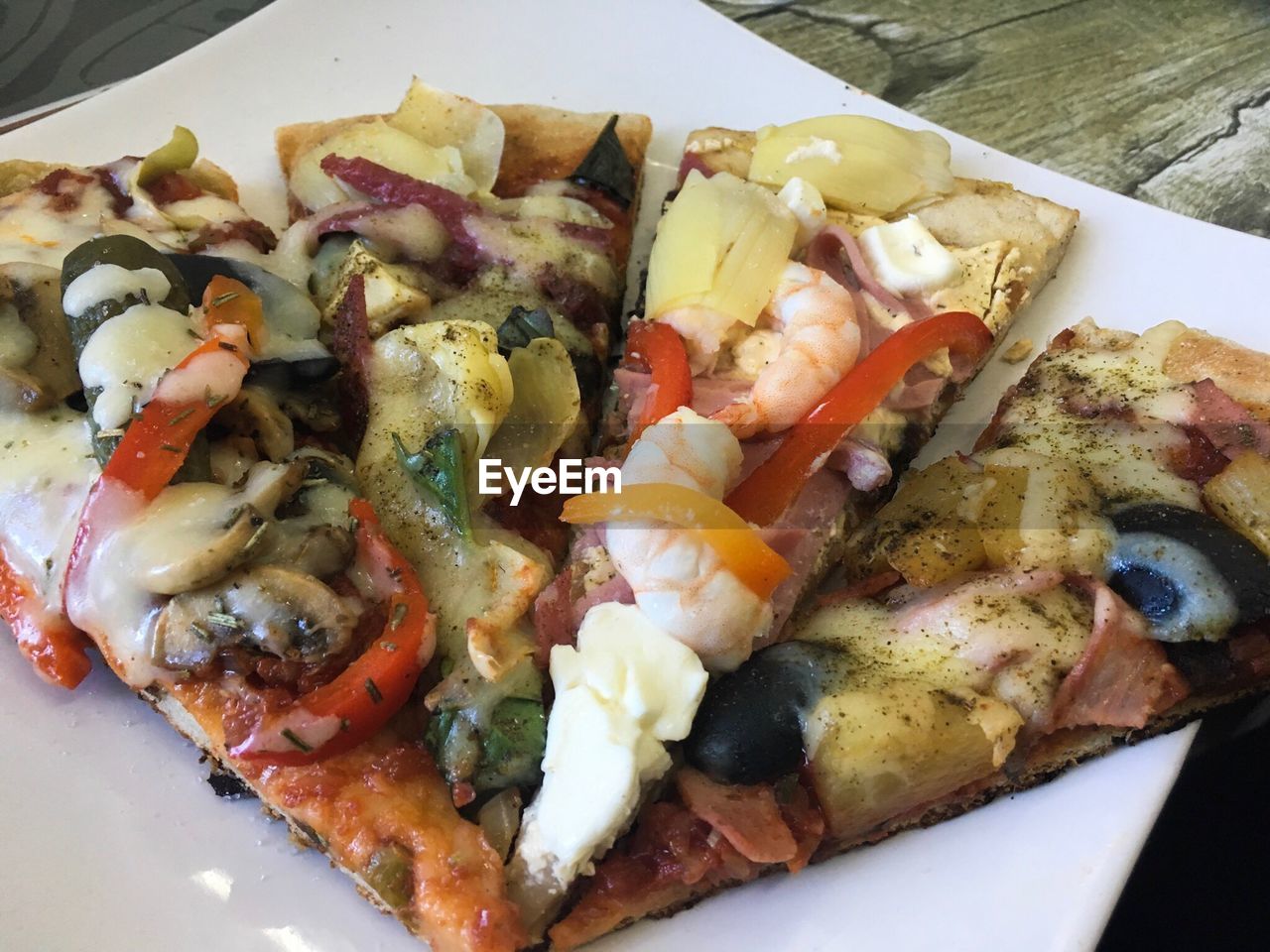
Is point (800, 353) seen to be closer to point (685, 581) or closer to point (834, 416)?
point (834, 416)

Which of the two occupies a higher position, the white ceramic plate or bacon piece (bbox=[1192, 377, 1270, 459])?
bacon piece (bbox=[1192, 377, 1270, 459])

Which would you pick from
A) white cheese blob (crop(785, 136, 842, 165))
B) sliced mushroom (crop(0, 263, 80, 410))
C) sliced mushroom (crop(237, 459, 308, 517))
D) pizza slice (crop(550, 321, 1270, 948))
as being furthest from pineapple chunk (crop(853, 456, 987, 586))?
sliced mushroom (crop(0, 263, 80, 410))

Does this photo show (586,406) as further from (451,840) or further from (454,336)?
(451,840)

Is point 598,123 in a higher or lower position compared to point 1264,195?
higher

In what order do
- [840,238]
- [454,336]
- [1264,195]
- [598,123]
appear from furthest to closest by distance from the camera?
[1264,195] → [598,123] → [840,238] → [454,336]

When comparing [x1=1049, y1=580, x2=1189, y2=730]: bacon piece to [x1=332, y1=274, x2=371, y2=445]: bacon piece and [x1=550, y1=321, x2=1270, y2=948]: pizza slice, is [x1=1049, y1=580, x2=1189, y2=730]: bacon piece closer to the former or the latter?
[x1=550, y1=321, x2=1270, y2=948]: pizza slice

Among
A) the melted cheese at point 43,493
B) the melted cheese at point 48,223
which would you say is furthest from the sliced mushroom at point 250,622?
the melted cheese at point 48,223

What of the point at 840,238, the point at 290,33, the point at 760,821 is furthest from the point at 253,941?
the point at 290,33
